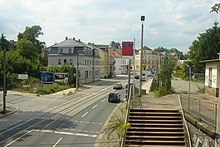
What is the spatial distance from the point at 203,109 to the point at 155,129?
293 cm

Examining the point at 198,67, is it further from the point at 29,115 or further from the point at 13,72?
the point at 29,115

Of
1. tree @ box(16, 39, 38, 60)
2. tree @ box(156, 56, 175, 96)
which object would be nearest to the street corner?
tree @ box(156, 56, 175, 96)

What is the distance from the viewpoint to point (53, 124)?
23.2 metres

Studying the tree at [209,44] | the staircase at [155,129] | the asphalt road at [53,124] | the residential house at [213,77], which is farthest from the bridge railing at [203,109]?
the tree at [209,44]

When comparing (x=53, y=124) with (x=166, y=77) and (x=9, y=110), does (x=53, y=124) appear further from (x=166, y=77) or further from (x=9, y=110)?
(x=166, y=77)

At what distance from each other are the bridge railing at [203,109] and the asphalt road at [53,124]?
6.37m

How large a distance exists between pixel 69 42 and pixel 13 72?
1832 centimetres

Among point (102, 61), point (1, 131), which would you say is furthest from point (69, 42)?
point (1, 131)

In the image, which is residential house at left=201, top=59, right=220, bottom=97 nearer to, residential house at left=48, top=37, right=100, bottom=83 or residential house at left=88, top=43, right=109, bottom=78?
residential house at left=48, top=37, right=100, bottom=83

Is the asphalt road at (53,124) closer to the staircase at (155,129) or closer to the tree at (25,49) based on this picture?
the staircase at (155,129)

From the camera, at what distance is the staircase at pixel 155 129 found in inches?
560

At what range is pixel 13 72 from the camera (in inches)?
2096

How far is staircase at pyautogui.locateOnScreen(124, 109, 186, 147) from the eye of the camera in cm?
1423

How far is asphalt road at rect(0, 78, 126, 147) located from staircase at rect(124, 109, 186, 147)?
3537mm
